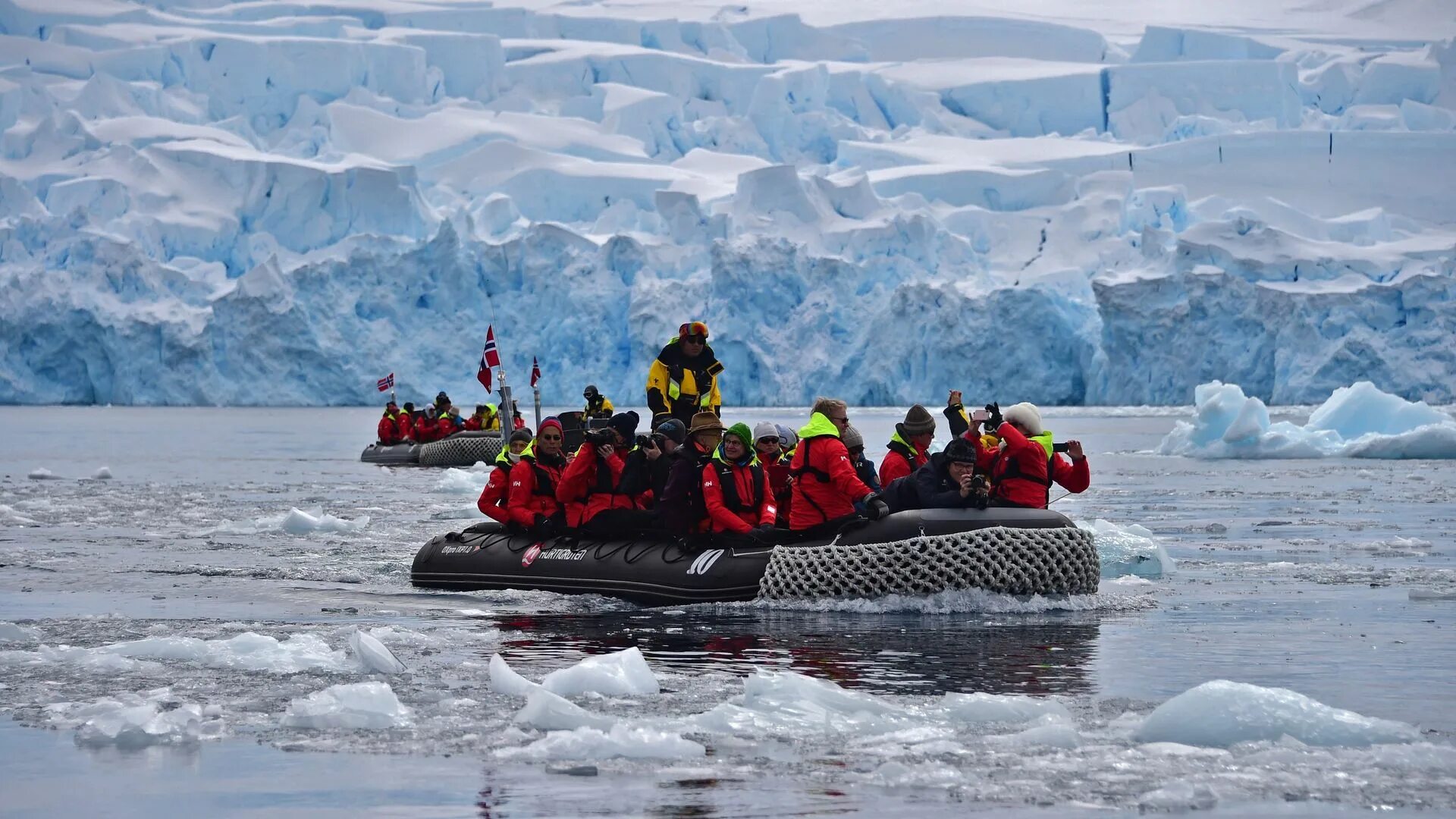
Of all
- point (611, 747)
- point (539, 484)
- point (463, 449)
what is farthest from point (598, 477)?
point (463, 449)

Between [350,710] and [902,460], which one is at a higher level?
[902,460]

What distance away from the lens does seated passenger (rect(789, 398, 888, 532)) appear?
1052 cm

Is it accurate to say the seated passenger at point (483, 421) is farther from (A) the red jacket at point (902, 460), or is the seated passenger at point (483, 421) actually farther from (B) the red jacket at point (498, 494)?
(A) the red jacket at point (902, 460)

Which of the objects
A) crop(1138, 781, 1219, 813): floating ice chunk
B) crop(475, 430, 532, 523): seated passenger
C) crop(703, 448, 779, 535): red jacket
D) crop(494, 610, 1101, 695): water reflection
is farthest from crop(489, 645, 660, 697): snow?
crop(475, 430, 532, 523): seated passenger

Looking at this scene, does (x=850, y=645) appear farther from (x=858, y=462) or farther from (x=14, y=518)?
(x=14, y=518)

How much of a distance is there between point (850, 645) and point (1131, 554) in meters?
4.67

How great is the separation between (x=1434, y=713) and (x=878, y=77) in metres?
86.8

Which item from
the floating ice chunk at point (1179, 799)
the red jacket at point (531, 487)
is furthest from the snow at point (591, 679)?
the red jacket at point (531, 487)

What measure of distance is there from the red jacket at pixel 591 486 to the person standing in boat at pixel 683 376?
1461mm

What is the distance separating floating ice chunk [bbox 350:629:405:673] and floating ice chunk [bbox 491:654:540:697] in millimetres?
753

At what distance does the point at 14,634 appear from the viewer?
9555mm

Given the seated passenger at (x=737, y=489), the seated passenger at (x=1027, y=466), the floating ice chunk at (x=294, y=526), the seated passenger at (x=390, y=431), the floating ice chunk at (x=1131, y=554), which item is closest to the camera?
the seated passenger at (x=737, y=489)

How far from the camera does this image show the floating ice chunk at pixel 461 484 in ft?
78.7

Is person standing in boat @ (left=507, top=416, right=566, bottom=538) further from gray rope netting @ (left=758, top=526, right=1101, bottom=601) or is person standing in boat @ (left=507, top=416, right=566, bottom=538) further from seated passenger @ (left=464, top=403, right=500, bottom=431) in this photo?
seated passenger @ (left=464, top=403, right=500, bottom=431)
